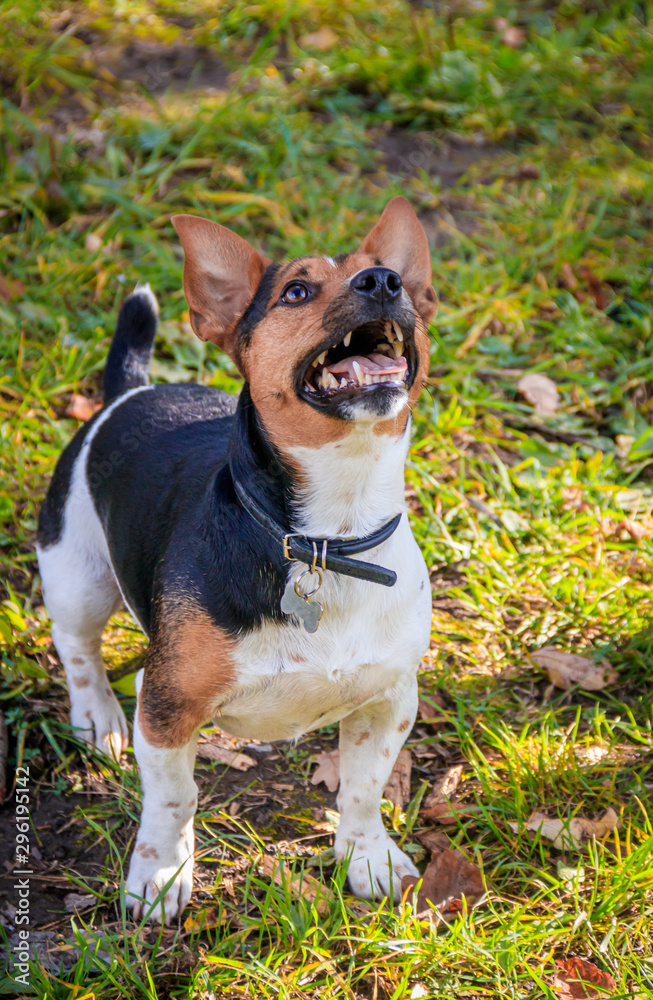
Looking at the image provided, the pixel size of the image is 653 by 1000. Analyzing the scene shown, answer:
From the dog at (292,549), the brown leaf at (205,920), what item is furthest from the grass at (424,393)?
the dog at (292,549)

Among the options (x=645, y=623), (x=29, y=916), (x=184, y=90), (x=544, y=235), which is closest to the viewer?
(x=29, y=916)

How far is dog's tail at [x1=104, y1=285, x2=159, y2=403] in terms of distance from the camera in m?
3.77

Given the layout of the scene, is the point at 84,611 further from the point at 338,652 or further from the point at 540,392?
the point at 540,392

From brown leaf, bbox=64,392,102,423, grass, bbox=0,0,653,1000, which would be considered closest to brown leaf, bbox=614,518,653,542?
grass, bbox=0,0,653,1000

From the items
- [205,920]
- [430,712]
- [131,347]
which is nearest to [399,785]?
[430,712]

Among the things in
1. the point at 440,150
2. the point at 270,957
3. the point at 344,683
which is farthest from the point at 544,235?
the point at 270,957

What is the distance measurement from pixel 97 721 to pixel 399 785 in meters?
1.18

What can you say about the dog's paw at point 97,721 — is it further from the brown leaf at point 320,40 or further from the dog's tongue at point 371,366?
the brown leaf at point 320,40

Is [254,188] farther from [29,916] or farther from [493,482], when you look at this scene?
[29,916]

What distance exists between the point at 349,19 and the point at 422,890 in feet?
21.7

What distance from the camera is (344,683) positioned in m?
2.68

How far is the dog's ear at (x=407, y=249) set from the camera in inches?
117

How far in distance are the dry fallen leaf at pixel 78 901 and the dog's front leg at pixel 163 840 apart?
0.15m

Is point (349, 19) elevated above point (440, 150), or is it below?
above
